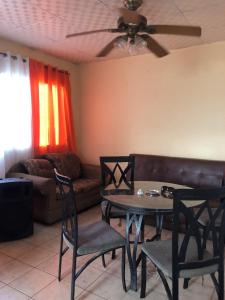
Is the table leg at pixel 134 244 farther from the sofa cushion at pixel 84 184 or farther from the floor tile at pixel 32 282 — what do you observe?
the sofa cushion at pixel 84 184

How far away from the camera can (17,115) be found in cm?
343

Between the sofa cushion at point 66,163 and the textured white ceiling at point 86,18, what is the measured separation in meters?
1.67

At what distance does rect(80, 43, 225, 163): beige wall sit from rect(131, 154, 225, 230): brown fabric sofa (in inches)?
10.0

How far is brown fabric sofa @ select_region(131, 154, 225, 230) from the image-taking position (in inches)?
125

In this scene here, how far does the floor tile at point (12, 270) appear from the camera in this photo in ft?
6.93

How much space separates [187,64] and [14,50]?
2.48 metres

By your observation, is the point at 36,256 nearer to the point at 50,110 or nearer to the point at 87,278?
the point at 87,278

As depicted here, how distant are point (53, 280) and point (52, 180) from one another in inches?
50.5

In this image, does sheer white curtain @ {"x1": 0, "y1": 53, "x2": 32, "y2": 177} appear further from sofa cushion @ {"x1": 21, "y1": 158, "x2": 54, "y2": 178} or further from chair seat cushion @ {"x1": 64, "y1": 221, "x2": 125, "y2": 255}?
chair seat cushion @ {"x1": 64, "y1": 221, "x2": 125, "y2": 255}

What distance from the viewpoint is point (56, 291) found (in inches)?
77.3

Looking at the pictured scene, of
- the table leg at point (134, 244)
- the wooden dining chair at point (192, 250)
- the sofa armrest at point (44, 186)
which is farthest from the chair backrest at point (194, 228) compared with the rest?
the sofa armrest at point (44, 186)

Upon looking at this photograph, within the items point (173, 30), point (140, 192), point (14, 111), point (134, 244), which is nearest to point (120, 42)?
point (173, 30)

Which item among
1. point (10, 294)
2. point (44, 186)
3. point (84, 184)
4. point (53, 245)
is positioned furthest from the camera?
point (84, 184)

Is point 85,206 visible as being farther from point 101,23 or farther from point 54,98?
point 101,23
